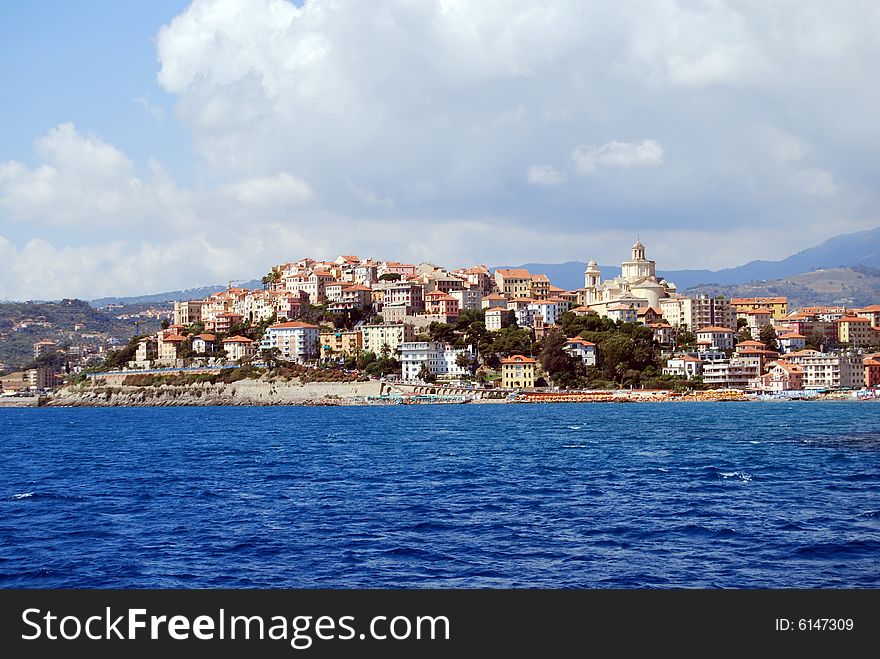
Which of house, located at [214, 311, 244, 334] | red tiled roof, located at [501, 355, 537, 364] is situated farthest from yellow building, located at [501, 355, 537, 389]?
house, located at [214, 311, 244, 334]

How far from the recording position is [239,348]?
15538cm

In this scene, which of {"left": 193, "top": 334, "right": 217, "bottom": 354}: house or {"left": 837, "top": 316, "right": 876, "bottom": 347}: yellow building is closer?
Result: {"left": 837, "top": 316, "right": 876, "bottom": 347}: yellow building

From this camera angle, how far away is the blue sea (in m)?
20.2

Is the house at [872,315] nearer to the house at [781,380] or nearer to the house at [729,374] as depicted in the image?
the house at [781,380]

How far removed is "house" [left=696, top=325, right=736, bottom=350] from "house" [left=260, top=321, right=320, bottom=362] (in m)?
57.0

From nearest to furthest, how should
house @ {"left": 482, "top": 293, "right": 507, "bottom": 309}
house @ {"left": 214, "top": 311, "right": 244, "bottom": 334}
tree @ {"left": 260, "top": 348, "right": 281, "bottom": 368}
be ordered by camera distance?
tree @ {"left": 260, "top": 348, "right": 281, "bottom": 368} → house @ {"left": 482, "top": 293, "right": 507, "bottom": 309} → house @ {"left": 214, "top": 311, "right": 244, "bottom": 334}

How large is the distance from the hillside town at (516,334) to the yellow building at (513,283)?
0.22m

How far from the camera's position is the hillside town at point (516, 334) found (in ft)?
440

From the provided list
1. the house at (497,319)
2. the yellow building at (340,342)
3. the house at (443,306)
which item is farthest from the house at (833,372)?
the yellow building at (340,342)

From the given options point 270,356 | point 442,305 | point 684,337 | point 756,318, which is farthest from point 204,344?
point 756,318

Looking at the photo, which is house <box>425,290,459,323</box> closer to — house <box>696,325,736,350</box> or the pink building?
the pink building
